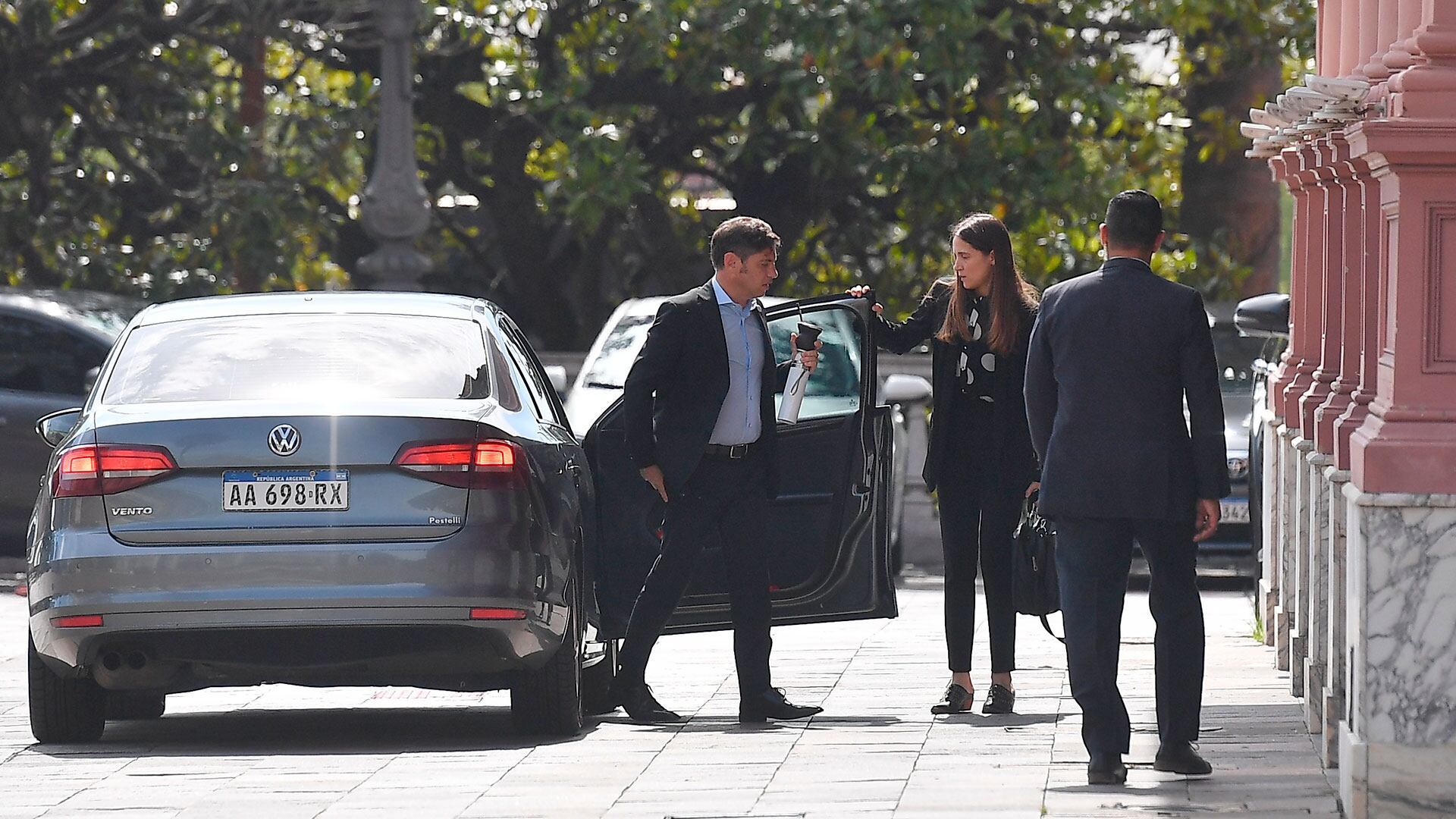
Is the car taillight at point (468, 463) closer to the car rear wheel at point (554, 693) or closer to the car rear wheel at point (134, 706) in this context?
the car rear wheel at point (554, 693)

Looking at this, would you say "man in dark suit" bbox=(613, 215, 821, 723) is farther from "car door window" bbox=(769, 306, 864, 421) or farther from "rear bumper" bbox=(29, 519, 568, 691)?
"rear bumper" bbox=(29, 519, 568, 691)

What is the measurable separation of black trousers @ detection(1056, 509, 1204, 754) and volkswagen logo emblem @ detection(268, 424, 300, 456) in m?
2.35

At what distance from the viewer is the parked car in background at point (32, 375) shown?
14.9 meters

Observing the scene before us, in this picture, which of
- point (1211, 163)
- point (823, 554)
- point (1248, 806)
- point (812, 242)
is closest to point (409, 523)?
point (823, 554)

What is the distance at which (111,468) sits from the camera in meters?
7.91

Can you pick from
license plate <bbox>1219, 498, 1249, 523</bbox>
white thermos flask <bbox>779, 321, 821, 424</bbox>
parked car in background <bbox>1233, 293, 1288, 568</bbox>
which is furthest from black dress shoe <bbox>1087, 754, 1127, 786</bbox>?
license plate <bbox>1219, 498, 1249, 523</bbox>

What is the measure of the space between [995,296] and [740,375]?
0.94 metres

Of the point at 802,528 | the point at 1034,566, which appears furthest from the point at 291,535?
the point at 1034,566

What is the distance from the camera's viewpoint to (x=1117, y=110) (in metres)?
18.8

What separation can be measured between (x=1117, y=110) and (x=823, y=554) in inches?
398

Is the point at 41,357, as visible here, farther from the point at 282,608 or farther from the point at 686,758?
the point at 686,758

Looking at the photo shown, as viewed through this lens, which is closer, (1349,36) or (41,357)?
(1349,36)

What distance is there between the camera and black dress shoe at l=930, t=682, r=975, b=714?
29.2 feet

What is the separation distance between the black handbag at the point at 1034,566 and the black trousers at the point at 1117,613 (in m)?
0.77
